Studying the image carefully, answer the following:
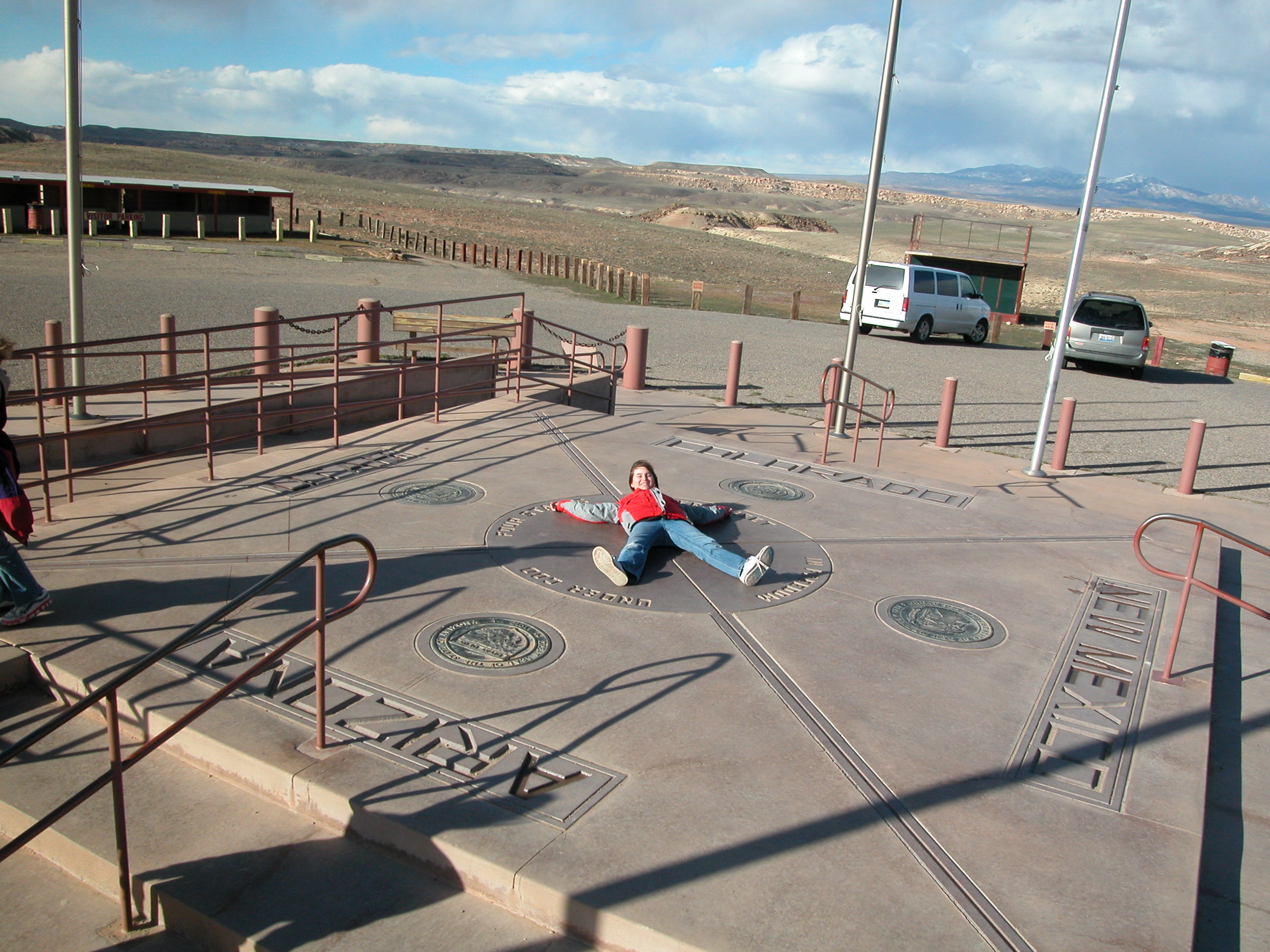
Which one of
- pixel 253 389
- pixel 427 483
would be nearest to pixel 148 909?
pixel 427 483

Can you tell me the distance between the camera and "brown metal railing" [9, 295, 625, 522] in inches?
303

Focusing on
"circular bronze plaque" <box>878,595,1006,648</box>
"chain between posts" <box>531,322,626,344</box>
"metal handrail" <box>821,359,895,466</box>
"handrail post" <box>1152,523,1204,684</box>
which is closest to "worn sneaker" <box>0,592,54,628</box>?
"circular bronze plaque" <box>878,595,1006,648</box>

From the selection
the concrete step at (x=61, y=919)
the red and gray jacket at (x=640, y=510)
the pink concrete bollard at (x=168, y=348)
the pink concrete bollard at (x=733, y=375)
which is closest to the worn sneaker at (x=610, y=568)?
Answer: the red and gray jacket at (x=640, y=510)

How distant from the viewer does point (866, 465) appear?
429 inches

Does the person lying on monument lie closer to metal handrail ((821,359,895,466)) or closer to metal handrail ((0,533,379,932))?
metal handrail ((0,533,379,932))

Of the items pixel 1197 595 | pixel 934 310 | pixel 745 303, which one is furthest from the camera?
pixel 745 303

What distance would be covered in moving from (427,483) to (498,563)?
6.90ft

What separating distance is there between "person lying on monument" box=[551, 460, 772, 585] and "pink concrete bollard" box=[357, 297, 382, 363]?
23.1 ft

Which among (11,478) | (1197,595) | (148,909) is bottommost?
(148,909)

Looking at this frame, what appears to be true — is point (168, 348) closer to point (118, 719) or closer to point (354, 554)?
point (354, 554)

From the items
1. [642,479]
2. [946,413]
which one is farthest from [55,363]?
[946,413]

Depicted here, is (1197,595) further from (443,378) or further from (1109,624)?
(443,378)

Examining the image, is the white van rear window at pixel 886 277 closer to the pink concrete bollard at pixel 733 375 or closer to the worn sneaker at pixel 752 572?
the pink concrete bollard at pixel 733 375

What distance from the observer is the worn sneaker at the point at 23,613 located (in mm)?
5297
